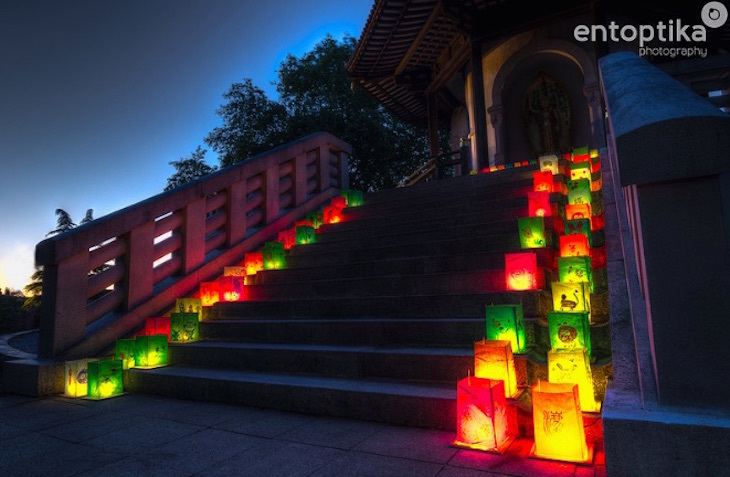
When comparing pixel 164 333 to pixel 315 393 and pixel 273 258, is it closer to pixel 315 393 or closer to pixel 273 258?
pixel 273 258

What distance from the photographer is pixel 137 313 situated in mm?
5105

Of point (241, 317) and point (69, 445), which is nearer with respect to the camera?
point (69, 445)

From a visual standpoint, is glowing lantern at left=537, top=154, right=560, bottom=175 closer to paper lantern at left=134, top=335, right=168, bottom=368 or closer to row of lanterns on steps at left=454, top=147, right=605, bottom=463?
row of lanterns on steps at left=454, top=147, right=605, bottom=463

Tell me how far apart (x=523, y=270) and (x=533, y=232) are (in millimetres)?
775

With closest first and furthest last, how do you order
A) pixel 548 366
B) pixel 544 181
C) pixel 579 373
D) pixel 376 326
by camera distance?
pixel 579 373, pixel 548 366, pixel 376 326, pixel 544 181

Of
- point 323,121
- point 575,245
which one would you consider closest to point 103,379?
point 575,245

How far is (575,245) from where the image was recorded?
3.98m

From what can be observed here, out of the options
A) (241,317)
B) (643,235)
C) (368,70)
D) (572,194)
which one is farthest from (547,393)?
(368,70)

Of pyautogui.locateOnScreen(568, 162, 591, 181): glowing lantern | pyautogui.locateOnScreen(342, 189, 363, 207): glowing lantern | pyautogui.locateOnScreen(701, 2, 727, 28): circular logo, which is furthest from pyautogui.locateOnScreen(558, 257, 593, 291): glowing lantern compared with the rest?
pyautogui.locateOnScreen(701, 2, 727, 28): circular logo

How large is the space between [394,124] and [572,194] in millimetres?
15519

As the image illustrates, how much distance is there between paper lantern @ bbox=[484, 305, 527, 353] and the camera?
302 cm

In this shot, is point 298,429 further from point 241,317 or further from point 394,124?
point 394,124

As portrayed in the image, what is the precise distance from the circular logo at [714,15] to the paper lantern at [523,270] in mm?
10864

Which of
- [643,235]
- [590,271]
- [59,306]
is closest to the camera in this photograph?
[643,235]
